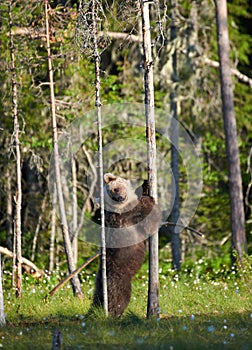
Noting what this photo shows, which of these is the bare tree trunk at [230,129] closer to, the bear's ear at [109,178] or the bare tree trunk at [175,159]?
the bare tree trunk at [175,159]

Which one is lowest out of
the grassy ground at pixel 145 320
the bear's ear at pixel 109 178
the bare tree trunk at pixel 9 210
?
the grassy ground at pixel 145 320

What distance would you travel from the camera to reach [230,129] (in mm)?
17266

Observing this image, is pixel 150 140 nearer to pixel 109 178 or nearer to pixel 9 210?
pixel 109 178

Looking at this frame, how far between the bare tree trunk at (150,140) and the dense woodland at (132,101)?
5.25 m

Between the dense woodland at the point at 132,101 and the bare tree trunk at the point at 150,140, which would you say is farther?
the dense woodland at the point at 132,101

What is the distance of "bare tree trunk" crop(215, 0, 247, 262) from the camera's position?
17141mm

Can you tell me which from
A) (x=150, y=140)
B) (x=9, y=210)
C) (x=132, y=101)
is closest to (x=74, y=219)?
(x=9, y=210)

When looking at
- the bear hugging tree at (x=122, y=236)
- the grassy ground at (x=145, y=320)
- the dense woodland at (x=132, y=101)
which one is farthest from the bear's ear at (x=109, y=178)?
the dense woodland at (x=132, y=101)

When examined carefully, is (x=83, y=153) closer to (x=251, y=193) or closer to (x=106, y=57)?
(x=106, y=57)

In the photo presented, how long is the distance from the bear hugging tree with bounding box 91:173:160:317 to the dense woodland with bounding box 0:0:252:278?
18.9ft

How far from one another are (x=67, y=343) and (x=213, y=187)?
1566 centimetres

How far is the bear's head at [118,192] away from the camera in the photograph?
401 inches

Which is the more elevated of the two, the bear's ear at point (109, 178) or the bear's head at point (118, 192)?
the bear's ear at point (109, 178)

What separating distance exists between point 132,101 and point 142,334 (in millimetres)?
11854
